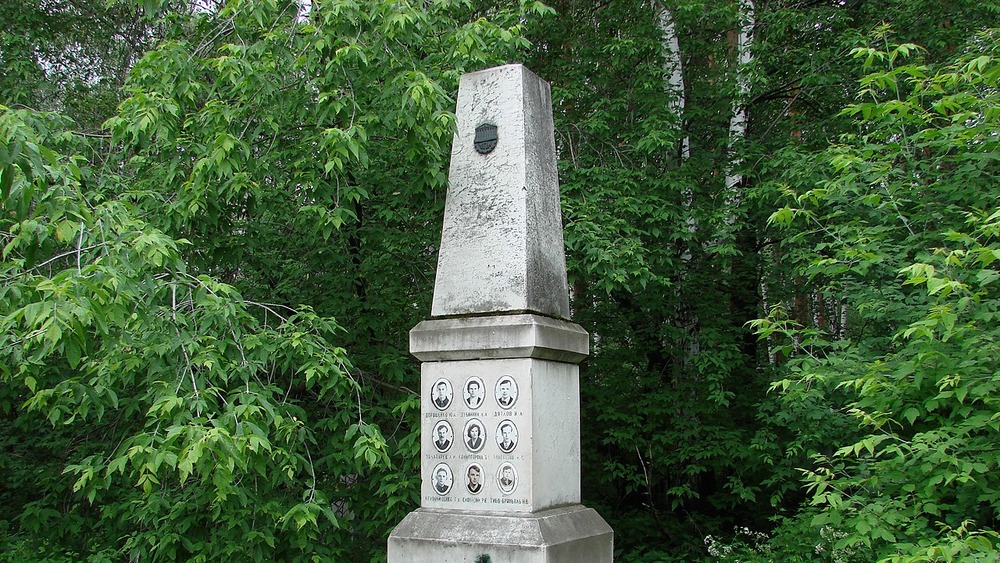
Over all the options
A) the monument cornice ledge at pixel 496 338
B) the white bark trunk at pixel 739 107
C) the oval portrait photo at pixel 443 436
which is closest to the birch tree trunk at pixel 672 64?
the white bark trunk at pixel 739 107

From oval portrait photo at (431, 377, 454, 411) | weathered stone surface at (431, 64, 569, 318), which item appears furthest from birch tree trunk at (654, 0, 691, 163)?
oval portrait photo at (431, 377, 454, 411)

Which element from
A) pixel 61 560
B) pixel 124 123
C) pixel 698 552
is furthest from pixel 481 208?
pixel 698 552

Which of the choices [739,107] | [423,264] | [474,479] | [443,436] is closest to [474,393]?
[443,436]

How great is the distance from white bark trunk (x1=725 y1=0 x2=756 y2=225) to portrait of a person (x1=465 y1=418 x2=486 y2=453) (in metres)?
4.52

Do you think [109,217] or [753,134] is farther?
[753,134]

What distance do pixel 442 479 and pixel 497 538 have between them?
1.63 ft

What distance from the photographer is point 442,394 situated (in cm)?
450

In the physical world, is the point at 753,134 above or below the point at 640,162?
above

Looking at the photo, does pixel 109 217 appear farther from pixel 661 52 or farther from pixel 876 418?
pixel 661 52

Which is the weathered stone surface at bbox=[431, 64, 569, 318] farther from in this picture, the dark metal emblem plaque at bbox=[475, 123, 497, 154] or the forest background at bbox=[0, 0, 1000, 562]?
the forest background at bbox=[0, 0, 1000, 562]

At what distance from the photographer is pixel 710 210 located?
8469 millimetres

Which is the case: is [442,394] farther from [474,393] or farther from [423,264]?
[423,264]

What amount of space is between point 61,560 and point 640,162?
6.23 meters

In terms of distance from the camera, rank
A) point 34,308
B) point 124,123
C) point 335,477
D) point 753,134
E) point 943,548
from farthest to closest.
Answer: point 753,134
point 335,477
point 124,123
point 943,548
point 34,308
